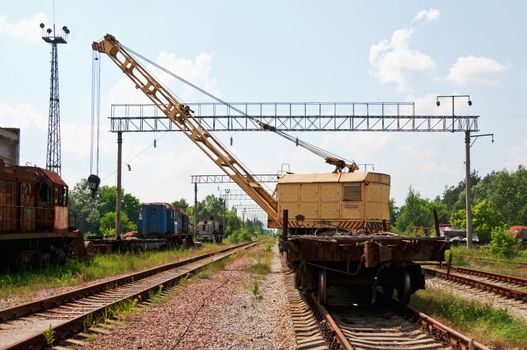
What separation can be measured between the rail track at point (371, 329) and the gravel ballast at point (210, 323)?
314mm

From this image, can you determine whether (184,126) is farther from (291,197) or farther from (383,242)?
(383,242)

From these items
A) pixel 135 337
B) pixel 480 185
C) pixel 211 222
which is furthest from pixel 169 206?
pixel 480 185

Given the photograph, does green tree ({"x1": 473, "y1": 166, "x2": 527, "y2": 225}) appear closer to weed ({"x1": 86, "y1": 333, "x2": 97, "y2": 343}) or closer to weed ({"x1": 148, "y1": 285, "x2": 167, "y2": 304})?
weed ({"x1": 148, "y1": 285, "x2": 167, "y2": 304})

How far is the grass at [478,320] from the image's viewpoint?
8.01 meters

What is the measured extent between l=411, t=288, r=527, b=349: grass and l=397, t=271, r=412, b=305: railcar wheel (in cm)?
39

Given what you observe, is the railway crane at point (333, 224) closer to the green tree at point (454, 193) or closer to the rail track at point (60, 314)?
the rail track at point (60, 314)

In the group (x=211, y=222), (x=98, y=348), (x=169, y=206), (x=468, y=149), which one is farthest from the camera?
(x=211, y=222)

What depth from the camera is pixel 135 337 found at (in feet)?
27.7

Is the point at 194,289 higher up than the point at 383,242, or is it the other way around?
the point at 383,242

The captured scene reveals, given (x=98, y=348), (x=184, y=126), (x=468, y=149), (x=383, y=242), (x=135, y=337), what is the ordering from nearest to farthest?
(x=98, y=348) < (x=135, y=337) < (x=383, y=242) < (x=184, y=126) < (x=468, y=149)

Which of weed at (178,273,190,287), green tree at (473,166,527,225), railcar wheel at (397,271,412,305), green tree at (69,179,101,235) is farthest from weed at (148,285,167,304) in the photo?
green tree at (69,179,101,235)

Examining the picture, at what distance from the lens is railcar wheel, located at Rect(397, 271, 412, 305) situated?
10570 mm

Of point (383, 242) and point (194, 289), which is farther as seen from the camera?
point (194, 289)

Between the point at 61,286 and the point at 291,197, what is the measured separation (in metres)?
7.37
